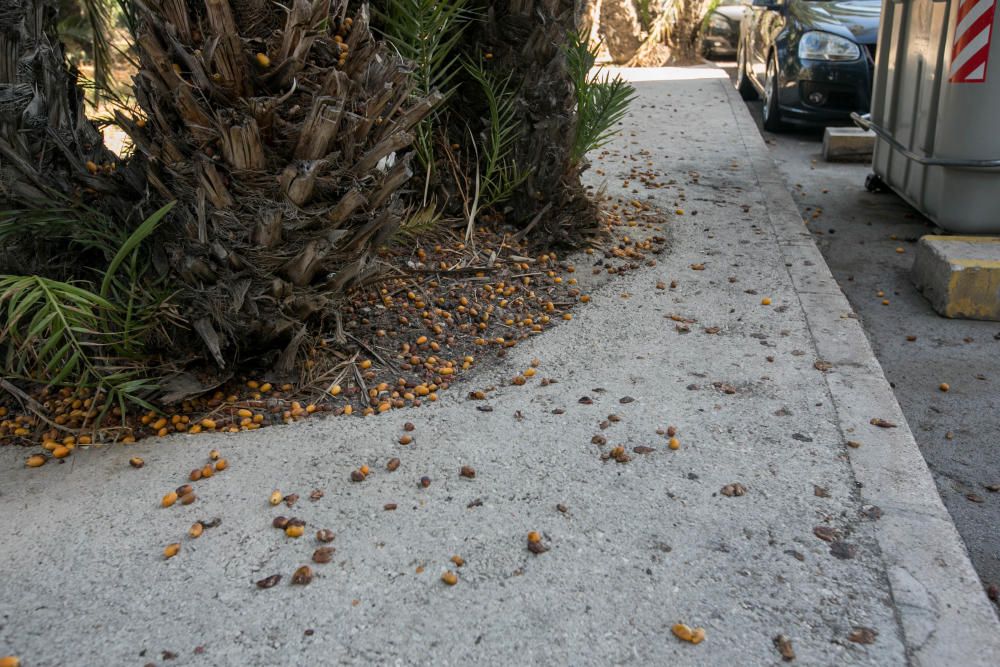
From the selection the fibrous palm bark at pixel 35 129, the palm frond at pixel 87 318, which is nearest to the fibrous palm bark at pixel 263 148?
the palm frond at pixel 87 318

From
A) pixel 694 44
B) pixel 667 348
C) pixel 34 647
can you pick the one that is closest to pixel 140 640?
pixel 34 647

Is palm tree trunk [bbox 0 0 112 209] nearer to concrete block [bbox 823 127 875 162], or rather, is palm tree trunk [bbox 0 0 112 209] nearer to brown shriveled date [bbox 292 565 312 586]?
brown shriveled date [bbox 292 565 312 586]

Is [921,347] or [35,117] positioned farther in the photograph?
[921,347]

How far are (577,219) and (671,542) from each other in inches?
115

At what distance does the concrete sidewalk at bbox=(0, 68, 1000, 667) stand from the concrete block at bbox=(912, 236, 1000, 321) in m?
1.00

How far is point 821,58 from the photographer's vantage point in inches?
329

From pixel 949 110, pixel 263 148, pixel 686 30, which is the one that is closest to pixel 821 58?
pixel 949 110

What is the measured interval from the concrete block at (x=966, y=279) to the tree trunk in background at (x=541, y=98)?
6.89ft

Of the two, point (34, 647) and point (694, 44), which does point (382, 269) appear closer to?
point (34, 647)

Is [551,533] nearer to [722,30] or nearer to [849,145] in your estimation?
[849,145]

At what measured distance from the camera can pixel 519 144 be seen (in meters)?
5.11

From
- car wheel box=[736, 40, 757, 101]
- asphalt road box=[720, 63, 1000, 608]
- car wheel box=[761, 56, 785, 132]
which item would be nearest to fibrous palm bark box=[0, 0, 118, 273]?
asphalt road box=[720, 63, 1000, 608]

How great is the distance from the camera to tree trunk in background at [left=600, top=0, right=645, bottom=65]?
521 inches

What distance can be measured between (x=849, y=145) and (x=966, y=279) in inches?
153
